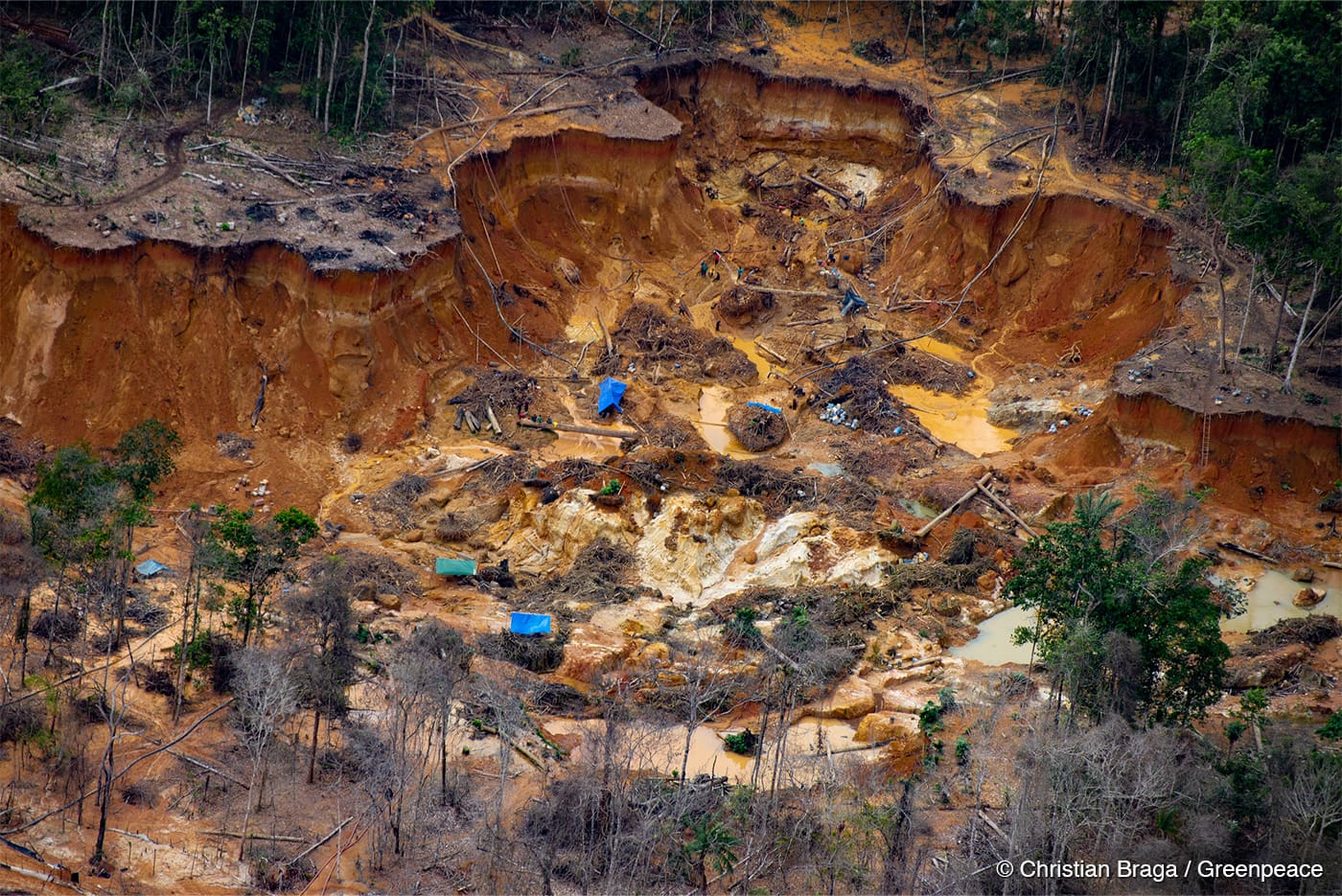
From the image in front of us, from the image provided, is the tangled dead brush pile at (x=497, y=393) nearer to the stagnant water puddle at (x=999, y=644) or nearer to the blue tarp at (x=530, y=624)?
the blue tarp at (x=530, y=624)

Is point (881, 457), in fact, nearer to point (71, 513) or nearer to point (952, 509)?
point (952, 509)

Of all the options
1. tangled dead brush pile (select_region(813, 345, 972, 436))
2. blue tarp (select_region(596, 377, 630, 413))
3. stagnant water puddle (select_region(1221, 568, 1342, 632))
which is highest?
tangled dead brush pile (select_region(813, 345, 972, 436))

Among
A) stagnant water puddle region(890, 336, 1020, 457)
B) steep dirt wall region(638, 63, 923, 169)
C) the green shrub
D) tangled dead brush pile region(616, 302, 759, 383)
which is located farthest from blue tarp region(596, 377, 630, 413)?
steep dirt wall region(638, 63, 923, 169)

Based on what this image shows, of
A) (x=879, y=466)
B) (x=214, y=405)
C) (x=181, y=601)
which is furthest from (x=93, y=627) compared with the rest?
(x=879, y=466)

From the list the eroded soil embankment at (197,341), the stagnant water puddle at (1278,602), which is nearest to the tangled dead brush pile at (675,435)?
the eroded soil embankment at (197,341)

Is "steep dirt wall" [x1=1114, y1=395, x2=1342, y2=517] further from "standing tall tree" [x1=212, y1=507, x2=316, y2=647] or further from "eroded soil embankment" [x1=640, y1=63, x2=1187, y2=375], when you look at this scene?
"standing tall tree" [x1=212, y1=507, x2=316, y2=647]
